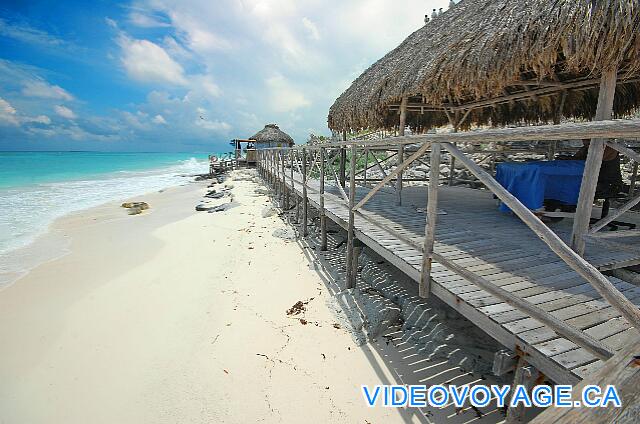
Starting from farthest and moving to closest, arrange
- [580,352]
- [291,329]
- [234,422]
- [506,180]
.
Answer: [506,180], [291,329], [234,422], [580,352]

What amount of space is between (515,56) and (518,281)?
9.04ft

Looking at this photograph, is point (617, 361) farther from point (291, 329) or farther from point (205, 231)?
point (205, 231)

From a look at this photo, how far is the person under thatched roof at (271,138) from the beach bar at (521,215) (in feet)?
73.6

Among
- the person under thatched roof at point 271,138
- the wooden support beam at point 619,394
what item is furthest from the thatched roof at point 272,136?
the wooden support beam at point 619,394

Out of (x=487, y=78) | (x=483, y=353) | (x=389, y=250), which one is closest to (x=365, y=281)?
(x=389, y=250)

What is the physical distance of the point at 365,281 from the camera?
4723 mm

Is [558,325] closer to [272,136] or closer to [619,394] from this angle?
[619,394]

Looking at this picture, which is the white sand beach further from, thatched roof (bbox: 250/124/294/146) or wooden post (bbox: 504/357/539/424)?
thatched roof (bbox: 250/124/294/146)

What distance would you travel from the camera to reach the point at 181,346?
345 cm

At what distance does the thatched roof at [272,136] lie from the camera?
2780cm

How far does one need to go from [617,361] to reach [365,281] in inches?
157

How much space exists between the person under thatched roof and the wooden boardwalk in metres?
24.3

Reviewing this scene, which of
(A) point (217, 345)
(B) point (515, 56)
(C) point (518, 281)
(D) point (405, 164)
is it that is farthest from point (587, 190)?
(A) point (217, 345)

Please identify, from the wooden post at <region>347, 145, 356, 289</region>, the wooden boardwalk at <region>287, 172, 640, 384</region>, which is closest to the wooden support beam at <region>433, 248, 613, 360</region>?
the wooden boardwalk at <region>287, 172, 640, 384</region>
